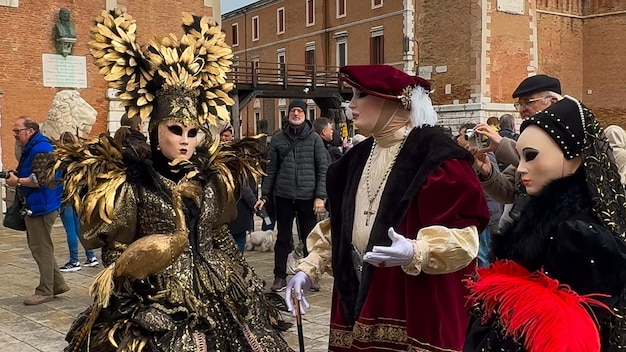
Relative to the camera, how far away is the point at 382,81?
9.34 ft

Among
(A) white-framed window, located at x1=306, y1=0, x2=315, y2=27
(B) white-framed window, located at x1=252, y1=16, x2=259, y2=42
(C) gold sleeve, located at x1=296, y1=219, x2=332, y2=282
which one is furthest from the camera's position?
(B) white-framed window, located at x1=252, y1=16, x2=259, y2=42

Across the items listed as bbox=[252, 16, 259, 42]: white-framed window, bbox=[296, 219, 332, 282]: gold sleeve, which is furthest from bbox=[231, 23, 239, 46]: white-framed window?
bbox=[296, 219, 332, 282]: gold sleeve

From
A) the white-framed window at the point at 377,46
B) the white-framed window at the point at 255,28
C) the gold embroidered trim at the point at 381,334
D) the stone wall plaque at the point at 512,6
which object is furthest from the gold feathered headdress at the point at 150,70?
the white-framed window at the point at 255,28

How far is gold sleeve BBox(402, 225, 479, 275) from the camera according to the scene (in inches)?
99.3

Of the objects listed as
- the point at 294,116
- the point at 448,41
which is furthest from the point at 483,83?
the point at 294,116

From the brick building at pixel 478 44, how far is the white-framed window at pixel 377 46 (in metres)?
0.05

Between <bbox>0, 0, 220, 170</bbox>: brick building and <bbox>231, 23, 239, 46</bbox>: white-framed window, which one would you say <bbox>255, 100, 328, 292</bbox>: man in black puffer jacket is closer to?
<bbox>0, 0, 220, 170</bbox>: brick building

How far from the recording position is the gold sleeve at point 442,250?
8.27 feet

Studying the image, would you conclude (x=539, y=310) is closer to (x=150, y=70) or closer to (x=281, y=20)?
(x=150, y=70)

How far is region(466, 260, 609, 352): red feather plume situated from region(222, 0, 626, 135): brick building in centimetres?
2201

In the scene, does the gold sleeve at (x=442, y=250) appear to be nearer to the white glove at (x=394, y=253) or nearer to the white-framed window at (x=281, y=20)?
the white glove at (x=394, y=253)

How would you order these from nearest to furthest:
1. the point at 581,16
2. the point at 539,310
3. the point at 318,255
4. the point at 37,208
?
the point at 539,310 < the point at 318,255 < the point at 37,208 < the point at 581,16

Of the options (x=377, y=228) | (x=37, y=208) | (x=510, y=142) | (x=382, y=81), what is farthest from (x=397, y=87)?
(x=37, y=208)

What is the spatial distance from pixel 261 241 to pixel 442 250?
20.3ft
